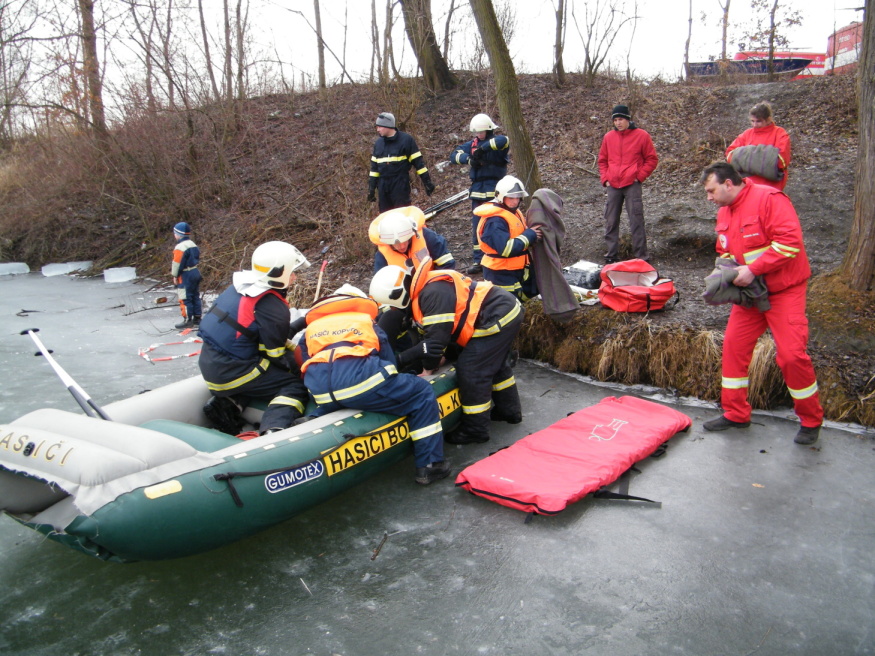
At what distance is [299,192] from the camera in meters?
12.9

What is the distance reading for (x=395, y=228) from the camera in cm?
531

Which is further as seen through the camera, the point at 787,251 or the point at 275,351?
the point at 275,351

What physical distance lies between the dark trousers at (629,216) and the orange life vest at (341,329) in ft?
13.2

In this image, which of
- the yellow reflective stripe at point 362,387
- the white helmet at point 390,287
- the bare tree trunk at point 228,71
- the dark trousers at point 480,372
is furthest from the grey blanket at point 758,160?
the bare tree trunk at point 228,71

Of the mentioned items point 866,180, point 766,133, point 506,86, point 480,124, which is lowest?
point 866,180

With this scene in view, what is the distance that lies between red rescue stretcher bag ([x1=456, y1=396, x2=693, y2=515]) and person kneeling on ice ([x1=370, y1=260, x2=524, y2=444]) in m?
0.53

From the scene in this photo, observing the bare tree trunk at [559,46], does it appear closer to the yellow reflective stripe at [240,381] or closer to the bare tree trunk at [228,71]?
the bare tree trunk at [228,71]

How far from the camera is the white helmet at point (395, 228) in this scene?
17.4 feet

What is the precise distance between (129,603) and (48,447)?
2.78ft

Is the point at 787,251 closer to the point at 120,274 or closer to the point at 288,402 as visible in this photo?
the point at 288,402

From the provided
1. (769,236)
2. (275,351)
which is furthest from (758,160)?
(275,351)

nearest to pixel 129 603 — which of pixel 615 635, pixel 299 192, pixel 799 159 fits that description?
pixel 615 635

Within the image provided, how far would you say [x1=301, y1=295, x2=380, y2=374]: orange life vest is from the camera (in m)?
3.96

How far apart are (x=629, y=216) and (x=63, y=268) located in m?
12.3
